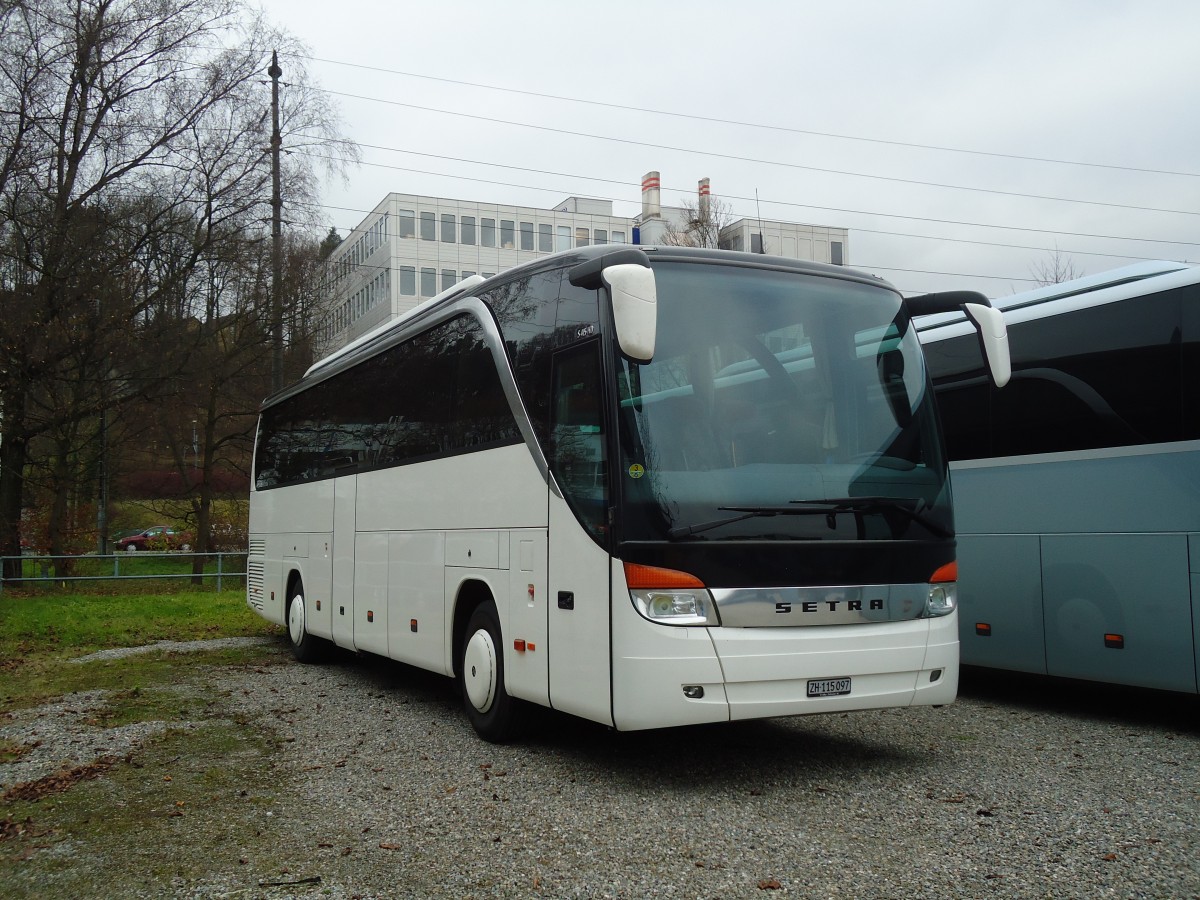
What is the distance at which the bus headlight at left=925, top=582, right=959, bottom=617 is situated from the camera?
24.1ft

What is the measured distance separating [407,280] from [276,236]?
3802cm

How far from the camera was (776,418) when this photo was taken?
7.01m

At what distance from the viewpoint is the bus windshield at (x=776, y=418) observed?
22.1 feet

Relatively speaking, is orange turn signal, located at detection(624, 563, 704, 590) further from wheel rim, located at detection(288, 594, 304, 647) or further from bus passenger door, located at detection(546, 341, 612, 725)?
wheel rim, located at detection(288, 594, 304, 647)

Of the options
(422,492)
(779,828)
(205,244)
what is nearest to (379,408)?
(422,492)

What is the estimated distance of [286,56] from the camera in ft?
96.2

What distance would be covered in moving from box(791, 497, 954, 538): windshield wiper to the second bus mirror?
1471mm

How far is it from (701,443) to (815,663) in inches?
56.5

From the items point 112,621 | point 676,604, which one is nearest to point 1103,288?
point 676,604

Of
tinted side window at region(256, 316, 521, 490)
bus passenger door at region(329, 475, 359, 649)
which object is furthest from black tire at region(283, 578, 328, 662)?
tinted side window at region(256, 316, 521, 490)

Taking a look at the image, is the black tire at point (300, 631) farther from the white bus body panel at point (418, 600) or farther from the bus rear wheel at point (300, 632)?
the white bus body panel at point (418, 600)

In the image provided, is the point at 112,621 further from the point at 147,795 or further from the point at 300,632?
the point at 147,795

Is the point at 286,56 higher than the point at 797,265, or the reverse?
the point at 286,56

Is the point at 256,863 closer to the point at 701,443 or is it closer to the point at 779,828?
the point at 779,828
